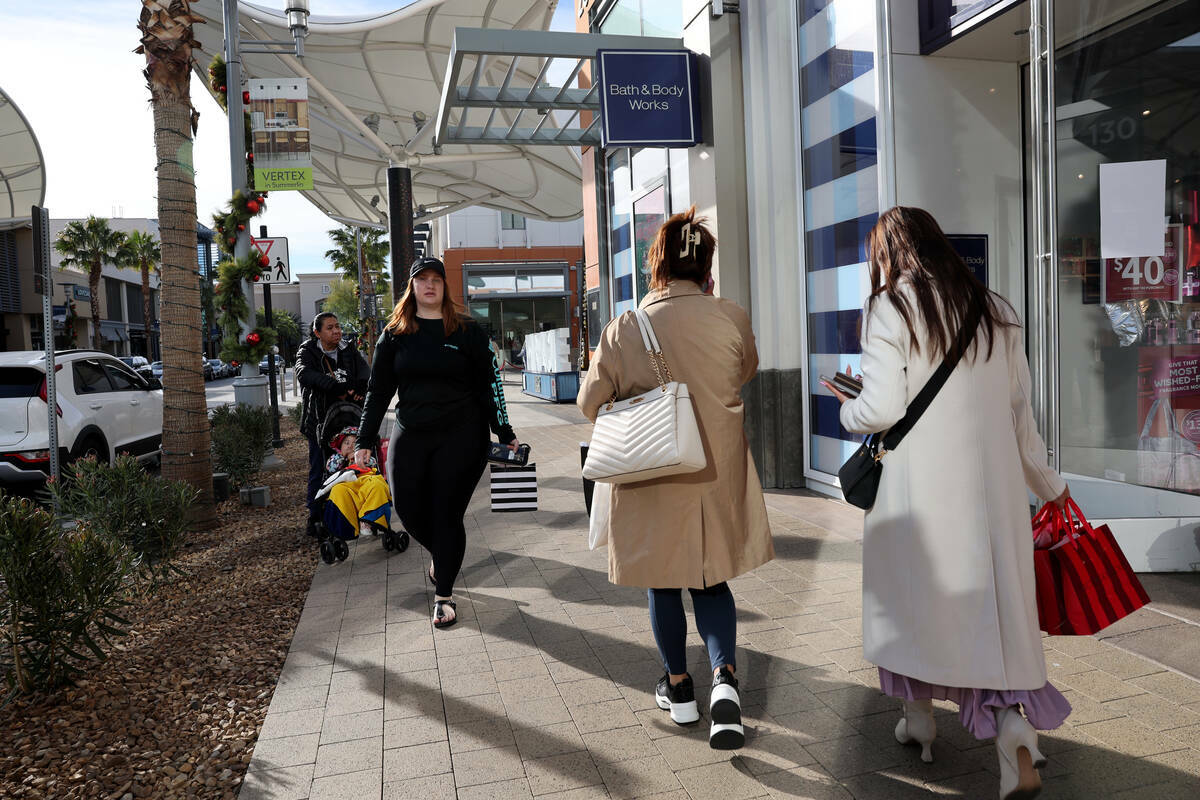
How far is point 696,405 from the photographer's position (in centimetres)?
307

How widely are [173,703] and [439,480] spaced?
1.58m

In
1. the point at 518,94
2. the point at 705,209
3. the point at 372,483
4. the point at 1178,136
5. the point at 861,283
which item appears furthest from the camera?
the point at 518,94

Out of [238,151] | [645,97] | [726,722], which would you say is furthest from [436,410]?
[238,151]

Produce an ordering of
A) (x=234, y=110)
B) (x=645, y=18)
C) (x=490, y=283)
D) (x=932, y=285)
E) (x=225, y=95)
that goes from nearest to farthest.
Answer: (x=932, y=285), (x=645, y=18), (x=234, y=110), (x=225, y=95), (x=490, y=283)

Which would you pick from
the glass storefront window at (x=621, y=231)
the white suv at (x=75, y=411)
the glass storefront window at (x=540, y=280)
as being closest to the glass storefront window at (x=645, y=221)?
the glass storefront window at (x=621, y=231)

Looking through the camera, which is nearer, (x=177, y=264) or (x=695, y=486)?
(x=695, y=486)

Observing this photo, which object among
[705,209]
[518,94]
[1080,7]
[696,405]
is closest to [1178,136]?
[1080,7]

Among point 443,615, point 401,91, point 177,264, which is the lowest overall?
point 443,615

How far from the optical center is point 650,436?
9.44ft

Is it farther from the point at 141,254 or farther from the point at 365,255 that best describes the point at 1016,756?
the point at 141,254

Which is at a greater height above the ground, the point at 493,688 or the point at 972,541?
the point at 972,541

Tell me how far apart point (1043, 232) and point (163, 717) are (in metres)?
5.28

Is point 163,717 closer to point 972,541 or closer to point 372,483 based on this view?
point 372,483

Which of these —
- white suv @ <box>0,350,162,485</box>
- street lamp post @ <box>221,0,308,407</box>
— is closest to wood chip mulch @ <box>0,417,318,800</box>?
white suv @ <box>0,350,162,485</box>
